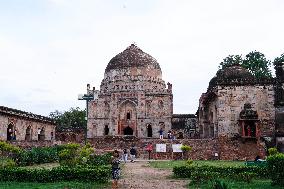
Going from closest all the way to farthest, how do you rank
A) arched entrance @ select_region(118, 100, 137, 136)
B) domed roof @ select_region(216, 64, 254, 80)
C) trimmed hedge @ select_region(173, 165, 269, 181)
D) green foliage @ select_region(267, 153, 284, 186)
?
green foliage @ select_region(267, 153, 284, 186), trimmed hedge @ select_region(173, 165, 269, 181), domed roof @ select_region(216, 64, 254, 80), arched entrance @ select_region(118, 100, 137, 136)

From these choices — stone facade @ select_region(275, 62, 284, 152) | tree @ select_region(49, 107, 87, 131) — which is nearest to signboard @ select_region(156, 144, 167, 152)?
stone facade @ select_region(275, 62, 284, 152)

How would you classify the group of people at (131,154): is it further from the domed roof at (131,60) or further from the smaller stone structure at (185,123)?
the domed roof at (131,60)

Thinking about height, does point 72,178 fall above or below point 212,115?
below

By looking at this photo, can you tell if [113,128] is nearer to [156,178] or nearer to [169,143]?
[169,143]

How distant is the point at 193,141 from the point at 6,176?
49.9 ft

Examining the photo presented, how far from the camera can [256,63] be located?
135ft

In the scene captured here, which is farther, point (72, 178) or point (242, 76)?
point (242, 76)

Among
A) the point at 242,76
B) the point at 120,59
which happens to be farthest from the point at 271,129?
the point at 120,59

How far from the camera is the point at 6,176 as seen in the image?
44.3ft

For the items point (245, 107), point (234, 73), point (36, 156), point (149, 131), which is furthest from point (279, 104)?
point (149, 131)

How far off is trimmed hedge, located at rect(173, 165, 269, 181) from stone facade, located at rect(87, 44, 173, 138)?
79.9ft

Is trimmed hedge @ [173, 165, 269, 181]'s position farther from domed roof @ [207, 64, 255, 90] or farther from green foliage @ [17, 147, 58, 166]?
domed roof @ [207, 64, 255, 90]

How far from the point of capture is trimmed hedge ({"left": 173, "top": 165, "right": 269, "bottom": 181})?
13.4m

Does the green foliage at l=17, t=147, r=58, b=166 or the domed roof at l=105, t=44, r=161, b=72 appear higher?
the domed roof at l=105, t=44, r=161, b=72
